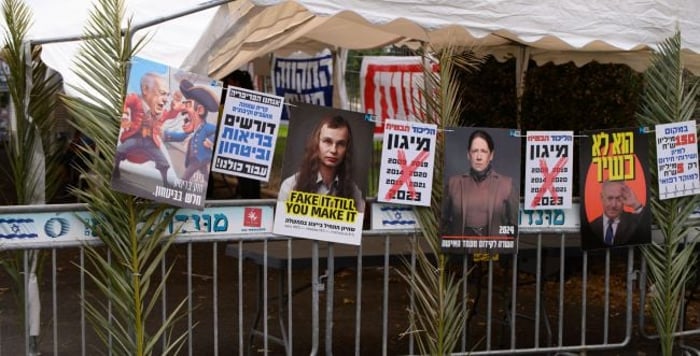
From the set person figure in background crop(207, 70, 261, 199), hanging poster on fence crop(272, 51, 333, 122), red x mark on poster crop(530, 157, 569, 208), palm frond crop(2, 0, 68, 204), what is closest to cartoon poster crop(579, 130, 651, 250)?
red x mark on poster crop(530, 157, 569, 208)

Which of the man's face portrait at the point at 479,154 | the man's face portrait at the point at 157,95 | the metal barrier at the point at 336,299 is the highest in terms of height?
the man's face portrait at the point at 157,95

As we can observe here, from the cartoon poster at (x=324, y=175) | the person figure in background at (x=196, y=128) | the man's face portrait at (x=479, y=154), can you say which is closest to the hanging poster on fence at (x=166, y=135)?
the person figure in background at (x=196, y=128)

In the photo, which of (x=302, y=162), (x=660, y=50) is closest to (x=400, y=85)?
(x=660, y=50)

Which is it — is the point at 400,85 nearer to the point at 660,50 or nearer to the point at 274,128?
the point at 660,50

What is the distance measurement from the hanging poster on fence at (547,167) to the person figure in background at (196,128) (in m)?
2.06

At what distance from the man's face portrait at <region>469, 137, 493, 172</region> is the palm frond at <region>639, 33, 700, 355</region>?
1342 millimetres

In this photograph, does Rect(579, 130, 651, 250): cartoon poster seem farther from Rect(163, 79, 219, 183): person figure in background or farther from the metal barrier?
Rect(163, 79, 219, 183): person figure in background

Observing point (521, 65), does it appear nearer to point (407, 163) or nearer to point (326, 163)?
point (407, 163)

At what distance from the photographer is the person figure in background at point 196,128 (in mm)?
5551

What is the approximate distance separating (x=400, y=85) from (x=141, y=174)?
22.7ft

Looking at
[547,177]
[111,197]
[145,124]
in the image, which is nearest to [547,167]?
[547,177]

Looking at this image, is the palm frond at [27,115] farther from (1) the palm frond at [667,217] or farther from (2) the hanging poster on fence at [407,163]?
(1) the palm frond at [667,217]

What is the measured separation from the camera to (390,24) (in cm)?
639

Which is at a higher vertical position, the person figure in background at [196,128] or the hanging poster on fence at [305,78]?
the hanging poster on fence at [305,78]
